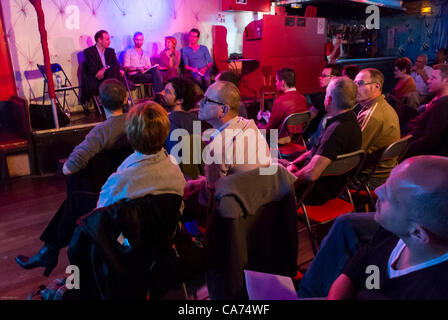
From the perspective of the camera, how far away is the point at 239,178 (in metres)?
1.58

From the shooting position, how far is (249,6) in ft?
26.1

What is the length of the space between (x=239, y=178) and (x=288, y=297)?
0.57 meters

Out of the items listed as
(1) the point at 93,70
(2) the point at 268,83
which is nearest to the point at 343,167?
(1) the point at 93,70

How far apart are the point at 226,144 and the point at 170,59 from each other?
5.10 meters

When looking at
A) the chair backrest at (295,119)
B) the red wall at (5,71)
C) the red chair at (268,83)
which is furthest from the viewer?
the red chair at (268,83)

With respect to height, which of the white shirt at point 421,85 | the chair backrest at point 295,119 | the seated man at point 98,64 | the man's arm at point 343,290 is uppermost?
the seated man at point 98,64

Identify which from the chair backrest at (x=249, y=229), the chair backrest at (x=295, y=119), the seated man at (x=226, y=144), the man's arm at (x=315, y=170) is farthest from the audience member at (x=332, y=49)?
the chair backrest at (x=249, y=229)

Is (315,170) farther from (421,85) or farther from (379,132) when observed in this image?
(421,85)

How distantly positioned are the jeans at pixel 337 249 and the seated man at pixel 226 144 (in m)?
0.59

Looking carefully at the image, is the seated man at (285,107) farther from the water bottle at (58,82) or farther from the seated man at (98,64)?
the water bottle at (58,82)

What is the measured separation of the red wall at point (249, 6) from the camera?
302 inches

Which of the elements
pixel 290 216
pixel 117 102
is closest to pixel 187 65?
pixel 117 102

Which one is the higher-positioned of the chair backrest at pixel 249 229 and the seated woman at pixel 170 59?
the seated woman at pixel 170 59

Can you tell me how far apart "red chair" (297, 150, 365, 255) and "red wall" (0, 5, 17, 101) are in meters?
4.98
